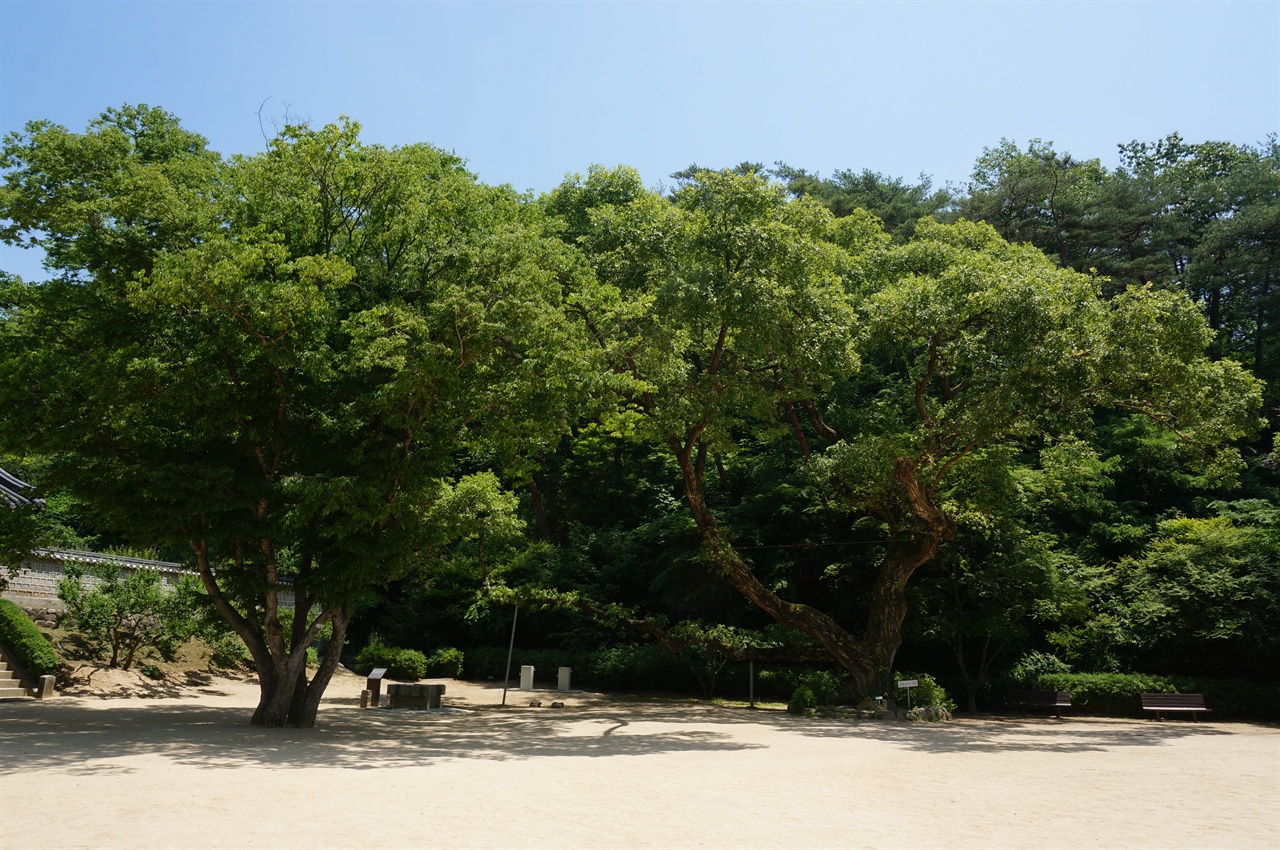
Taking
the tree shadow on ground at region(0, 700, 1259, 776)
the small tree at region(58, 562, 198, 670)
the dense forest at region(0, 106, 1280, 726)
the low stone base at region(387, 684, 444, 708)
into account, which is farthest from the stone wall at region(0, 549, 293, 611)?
the low stone base at region(387, 684, 444, 708)

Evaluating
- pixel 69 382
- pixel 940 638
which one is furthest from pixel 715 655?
pixel 69 382

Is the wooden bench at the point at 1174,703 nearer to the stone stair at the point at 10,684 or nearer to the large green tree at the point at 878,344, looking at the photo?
the large green tree at the point at 878,344

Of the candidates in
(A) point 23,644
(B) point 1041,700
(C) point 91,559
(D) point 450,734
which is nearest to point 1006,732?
(B) point 1041,700

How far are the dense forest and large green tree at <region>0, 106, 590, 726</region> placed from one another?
0.06 m

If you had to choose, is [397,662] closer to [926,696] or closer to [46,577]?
[46,577]

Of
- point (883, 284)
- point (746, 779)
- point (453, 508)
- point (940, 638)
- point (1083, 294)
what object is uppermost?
point (883, 284)

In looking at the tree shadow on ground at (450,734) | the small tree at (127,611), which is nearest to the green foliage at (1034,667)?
the tree shadow on ground at (450,734)

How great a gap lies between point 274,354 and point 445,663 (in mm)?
16551

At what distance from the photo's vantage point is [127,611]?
2031 centimetres

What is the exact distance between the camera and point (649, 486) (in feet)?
96.9

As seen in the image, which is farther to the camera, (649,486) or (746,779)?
(649,486)

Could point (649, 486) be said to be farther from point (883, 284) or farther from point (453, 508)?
point (453, 508)

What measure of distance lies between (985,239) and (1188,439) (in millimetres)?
7399

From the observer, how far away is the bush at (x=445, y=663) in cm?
2664
